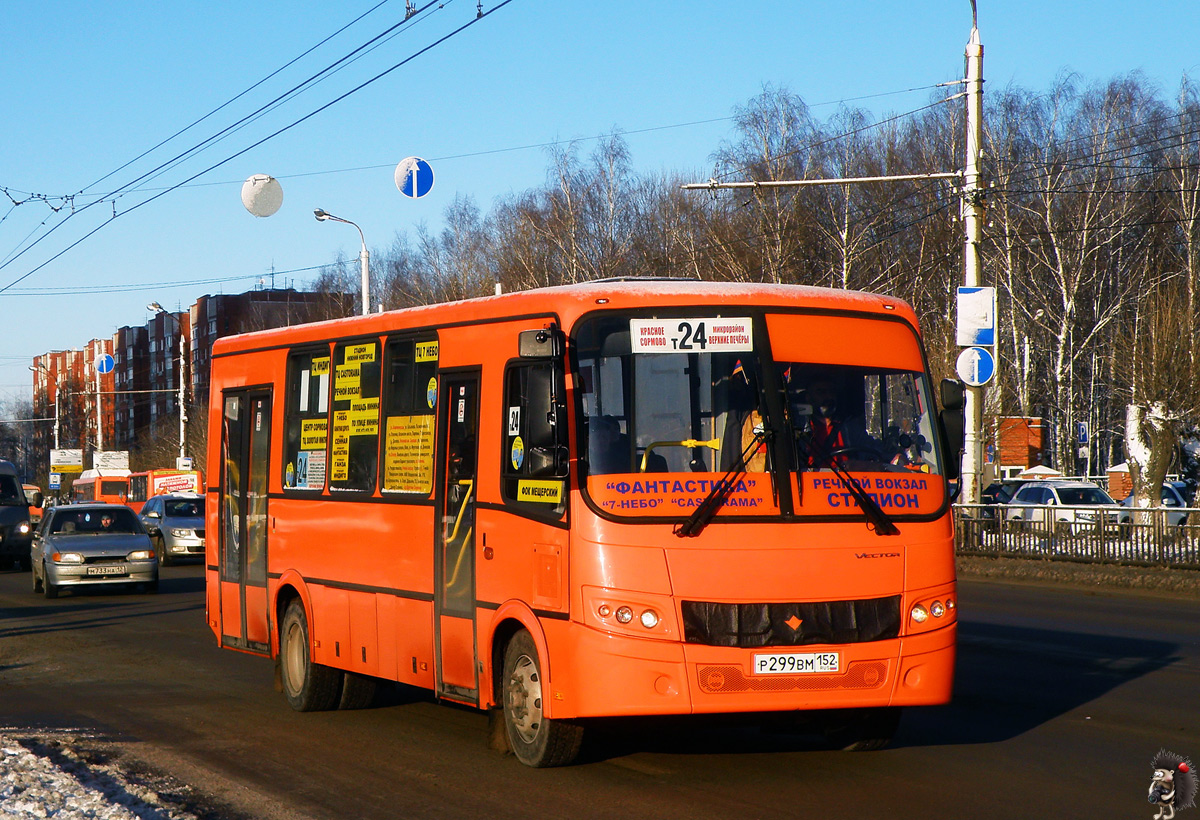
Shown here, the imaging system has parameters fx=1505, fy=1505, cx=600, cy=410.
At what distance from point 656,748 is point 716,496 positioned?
1.97 meters

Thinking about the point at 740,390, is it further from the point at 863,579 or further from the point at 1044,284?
the point at 1044,284

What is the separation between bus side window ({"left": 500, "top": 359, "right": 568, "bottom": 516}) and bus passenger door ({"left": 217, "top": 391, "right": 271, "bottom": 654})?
386 centimetres

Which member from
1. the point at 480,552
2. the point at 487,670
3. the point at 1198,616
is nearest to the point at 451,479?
the point at 480,552

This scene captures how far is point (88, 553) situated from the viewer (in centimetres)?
2405

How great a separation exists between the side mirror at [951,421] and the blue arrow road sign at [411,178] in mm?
19593

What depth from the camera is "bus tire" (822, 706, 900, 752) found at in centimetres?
843

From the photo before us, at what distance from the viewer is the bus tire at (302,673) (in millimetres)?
10672

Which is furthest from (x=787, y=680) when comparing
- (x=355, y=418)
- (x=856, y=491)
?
(x=355, y=418)

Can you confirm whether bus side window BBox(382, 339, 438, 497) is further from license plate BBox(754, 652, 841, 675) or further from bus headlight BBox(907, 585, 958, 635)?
bus headlight BBox(907, 585, 958, 635)

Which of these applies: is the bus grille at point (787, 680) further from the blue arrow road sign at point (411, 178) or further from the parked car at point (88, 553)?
the blue arrow road sign at point (411, 178)

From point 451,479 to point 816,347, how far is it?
93.0 inches

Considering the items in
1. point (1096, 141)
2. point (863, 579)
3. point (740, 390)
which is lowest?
point (863, 579)

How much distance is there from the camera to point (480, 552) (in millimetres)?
8641

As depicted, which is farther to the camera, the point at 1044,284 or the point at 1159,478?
the point at 1044,284
